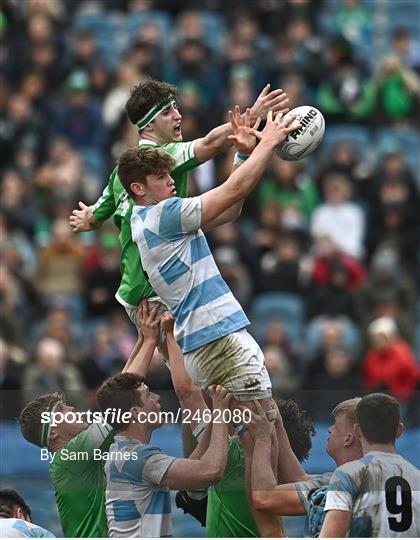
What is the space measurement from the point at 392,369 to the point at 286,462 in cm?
629

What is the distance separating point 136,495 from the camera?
10469mm

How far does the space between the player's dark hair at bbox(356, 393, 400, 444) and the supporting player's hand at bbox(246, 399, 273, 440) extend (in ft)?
1.85

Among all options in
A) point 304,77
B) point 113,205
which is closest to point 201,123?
point 304,77

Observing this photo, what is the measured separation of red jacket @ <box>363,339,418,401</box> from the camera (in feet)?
54.5

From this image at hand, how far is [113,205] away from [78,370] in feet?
20.4

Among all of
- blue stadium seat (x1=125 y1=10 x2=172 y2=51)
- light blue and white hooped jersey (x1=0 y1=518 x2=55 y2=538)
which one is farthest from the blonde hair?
blue stadium seat (x1=125 y1=10 x2=172 y2=51)

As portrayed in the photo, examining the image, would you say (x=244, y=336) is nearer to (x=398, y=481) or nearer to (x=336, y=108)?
(x=398, y=481)

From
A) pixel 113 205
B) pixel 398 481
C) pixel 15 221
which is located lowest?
pixel 398 481

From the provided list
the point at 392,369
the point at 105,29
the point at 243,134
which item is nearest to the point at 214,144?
the point at 243,134

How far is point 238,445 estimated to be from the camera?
34.9 ft

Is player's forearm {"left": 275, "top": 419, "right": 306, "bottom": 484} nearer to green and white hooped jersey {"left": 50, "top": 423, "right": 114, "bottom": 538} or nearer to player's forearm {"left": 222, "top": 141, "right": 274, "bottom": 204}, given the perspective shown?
green and white hooped jersey {"left": 50, "top": 423, "right": 114, "bottom": 538}

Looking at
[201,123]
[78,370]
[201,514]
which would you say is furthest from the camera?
[201,123]

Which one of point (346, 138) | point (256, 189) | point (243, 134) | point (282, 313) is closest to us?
point (243, 134)

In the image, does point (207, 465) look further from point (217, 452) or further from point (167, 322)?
point (167, 322)
